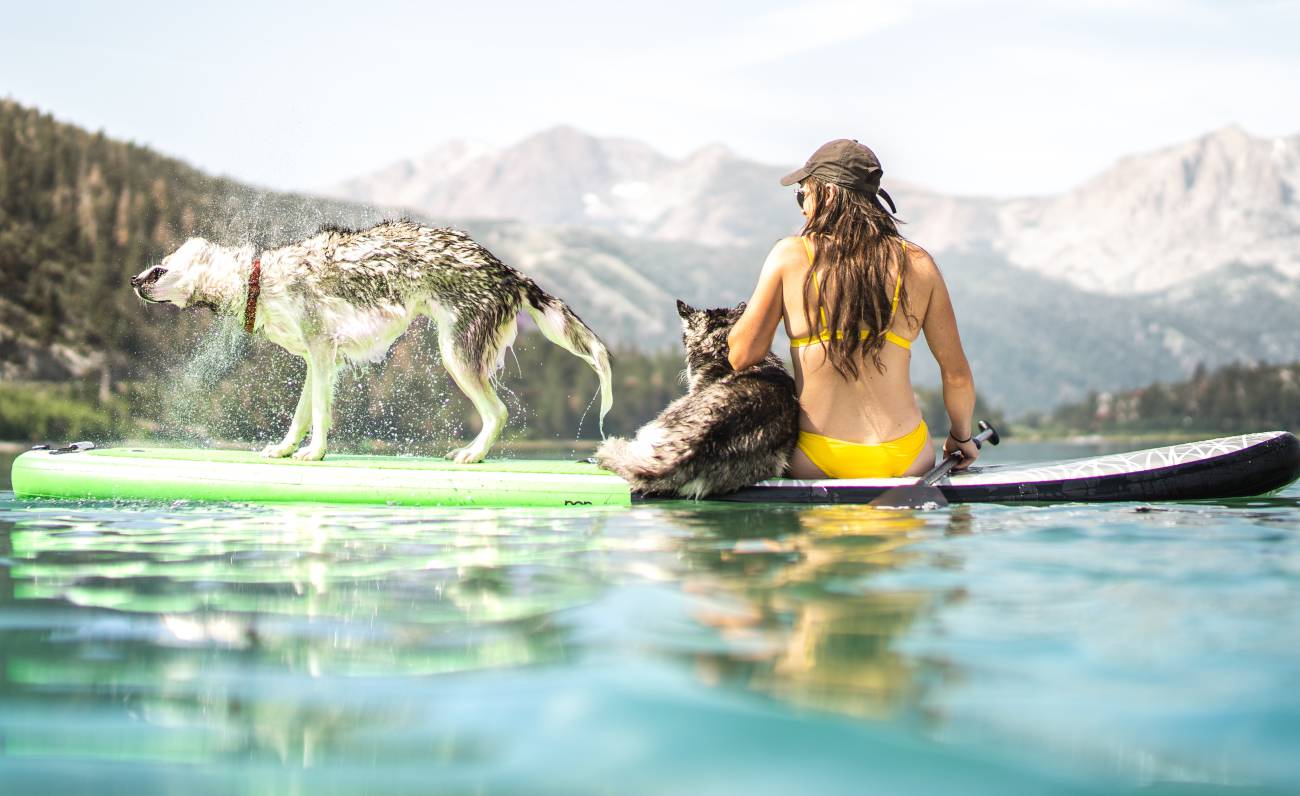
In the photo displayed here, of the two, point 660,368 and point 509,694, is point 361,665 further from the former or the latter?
point 660,368

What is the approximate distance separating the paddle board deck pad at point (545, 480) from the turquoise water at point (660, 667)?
2.03 meters

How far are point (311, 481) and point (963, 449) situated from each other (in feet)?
16.8

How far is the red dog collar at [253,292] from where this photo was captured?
9.95 m

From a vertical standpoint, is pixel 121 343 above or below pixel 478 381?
above

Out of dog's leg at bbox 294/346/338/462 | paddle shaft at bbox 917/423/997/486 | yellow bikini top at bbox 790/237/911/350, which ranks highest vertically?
yellow bikini top at bbox 790/237/911/350

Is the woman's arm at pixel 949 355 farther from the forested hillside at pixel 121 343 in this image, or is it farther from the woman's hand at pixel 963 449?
the forested hillside at pixel 121 343

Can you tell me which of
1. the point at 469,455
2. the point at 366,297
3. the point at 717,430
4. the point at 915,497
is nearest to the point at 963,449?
the point at 915,497

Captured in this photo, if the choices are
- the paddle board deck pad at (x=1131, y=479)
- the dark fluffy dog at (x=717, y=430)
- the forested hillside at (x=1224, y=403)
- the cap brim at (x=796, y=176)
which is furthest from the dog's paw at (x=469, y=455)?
the forested hillside at (x=1224, y=403)

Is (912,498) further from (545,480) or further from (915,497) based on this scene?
(545,480)

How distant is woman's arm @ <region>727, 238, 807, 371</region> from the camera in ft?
25.6

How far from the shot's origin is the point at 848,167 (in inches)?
310

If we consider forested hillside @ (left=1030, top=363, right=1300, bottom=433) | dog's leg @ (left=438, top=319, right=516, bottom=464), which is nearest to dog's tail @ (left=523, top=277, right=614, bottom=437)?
dog's leg @ (left=438, top=319, right=516, bottom=464)

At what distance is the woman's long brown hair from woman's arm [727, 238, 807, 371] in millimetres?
183

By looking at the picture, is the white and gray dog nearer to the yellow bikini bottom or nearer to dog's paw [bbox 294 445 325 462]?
dog's paw [bbox 294 445 325 462]
